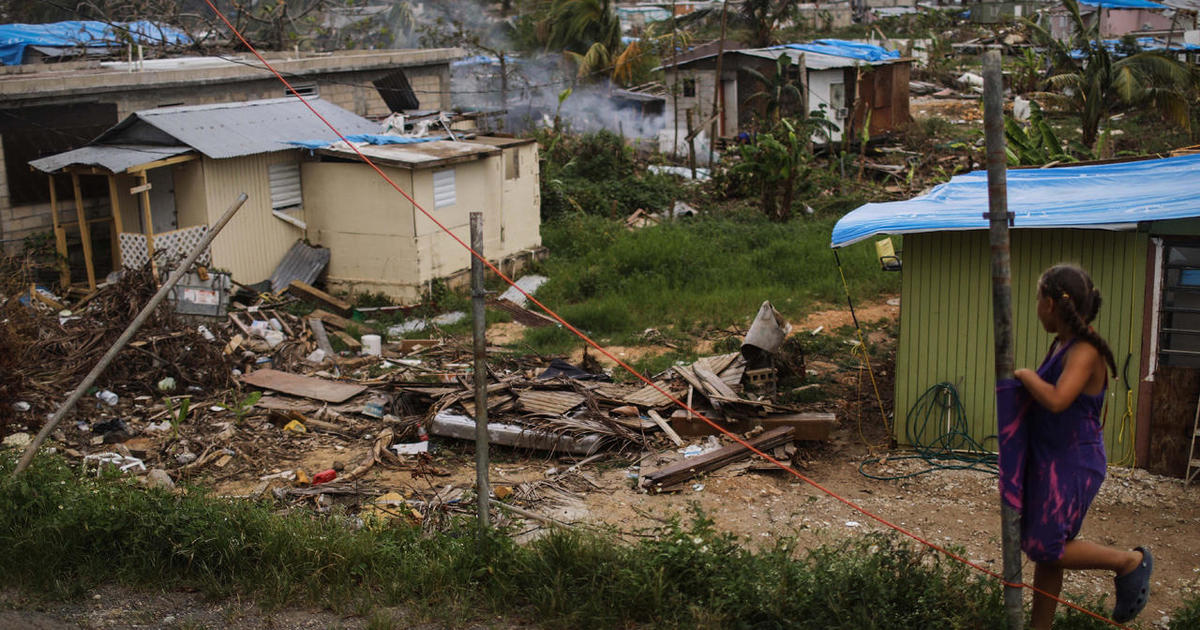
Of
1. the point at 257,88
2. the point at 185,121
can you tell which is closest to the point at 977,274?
the point at 185,121

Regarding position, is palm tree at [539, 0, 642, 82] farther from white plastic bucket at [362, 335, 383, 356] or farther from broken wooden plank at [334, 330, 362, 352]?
white plastic bucket at [362, 335, 383, 356]

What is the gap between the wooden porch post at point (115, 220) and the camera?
13.3 m

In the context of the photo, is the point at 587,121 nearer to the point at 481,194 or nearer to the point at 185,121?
the point at 481,194

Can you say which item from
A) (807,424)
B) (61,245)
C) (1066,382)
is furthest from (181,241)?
(1066,382)

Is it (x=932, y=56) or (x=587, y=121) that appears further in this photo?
(x=932, y=56)

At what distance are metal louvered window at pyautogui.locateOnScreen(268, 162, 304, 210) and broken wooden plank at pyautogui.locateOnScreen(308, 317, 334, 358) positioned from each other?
260cm

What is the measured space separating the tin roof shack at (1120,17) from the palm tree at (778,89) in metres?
17.1

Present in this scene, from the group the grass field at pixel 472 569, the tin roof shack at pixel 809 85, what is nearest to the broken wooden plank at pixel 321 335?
the grass field at pixel 472 569

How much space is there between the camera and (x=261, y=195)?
14281 mm

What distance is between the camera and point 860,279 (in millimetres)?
14188

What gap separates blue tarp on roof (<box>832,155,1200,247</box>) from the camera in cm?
729

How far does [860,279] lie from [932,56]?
835 inches

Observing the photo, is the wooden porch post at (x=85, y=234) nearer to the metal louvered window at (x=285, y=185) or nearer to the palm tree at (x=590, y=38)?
the metal louvered window at (x=285, y=185)

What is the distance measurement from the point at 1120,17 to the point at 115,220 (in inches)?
1350
